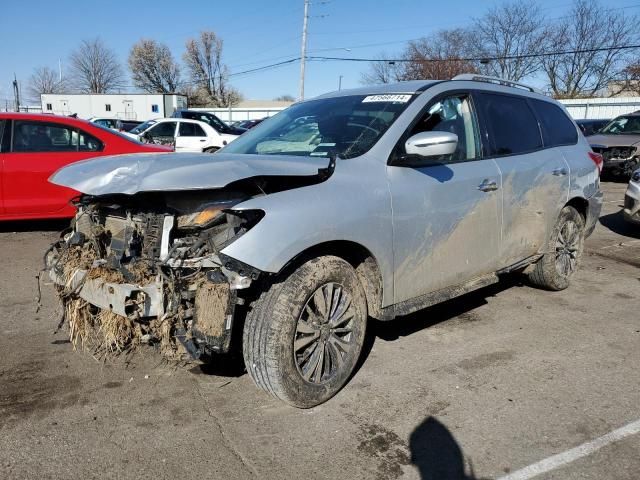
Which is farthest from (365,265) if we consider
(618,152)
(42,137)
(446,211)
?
(618,152)

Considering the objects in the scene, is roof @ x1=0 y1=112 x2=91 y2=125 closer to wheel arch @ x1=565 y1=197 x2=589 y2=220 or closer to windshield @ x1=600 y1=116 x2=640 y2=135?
wheel arch @ x1=565 y1=197 x2=589 y2=220

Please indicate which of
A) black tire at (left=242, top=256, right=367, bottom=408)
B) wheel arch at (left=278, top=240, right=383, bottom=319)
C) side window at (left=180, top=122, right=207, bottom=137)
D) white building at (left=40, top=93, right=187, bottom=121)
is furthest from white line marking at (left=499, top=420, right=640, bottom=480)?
white building at (left=40, top=93, right=187, bottom=121)

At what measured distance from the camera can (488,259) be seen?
13.6ft

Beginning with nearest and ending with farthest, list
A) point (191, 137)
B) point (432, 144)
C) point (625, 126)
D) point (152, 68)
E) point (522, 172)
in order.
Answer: point (432, 144) < point (522, 172) < point (625, 126) < point (191, 137) < point (152, 68)

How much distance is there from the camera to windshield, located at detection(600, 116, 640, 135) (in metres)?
14.8

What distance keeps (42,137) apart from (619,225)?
903cm

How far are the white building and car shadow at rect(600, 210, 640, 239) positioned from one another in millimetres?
41159

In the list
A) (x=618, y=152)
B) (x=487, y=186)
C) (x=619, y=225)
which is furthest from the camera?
(x=618, y=152)

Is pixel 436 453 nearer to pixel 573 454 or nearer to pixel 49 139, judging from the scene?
pixel 573 454

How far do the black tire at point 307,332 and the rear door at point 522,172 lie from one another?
1712mm

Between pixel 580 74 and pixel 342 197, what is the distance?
58.5 metres

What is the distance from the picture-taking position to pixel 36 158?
7.01 metres

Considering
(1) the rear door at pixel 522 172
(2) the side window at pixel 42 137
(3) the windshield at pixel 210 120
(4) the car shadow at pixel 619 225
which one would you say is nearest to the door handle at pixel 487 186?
(1) the rear door at pixel 522 172

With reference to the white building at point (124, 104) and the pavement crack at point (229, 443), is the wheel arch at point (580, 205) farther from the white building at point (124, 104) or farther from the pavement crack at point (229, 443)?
the white building at point (124, 104)
